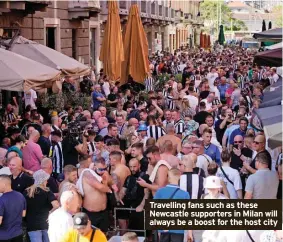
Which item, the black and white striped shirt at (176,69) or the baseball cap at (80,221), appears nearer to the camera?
the baseball cap at (80,221)

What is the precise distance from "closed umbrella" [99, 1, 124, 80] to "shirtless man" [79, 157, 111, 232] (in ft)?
36.8

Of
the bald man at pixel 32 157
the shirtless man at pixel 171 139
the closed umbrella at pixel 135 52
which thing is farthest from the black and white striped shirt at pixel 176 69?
the bald man at pixel 32 157

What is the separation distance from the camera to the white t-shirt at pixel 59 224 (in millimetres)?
8070

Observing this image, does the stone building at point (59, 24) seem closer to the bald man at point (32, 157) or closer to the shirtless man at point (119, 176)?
the bald man at point (32, 157)

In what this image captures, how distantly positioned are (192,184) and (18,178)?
2307 mm

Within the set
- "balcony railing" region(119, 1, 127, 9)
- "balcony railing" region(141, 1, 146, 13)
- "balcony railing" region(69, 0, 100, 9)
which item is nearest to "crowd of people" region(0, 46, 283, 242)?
"balcony railing" region(69, 0, 100, 9)

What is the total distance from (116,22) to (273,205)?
14514mm

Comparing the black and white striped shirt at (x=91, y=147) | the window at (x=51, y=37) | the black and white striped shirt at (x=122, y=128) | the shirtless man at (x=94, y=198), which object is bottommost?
the shirtless man at (x=94, y=198)

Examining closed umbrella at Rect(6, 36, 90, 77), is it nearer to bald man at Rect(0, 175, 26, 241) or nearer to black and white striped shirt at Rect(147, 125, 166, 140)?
black and white striped shirt at Rect(147, 125, 166, 140)

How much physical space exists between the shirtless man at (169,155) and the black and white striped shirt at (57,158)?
2.09 meters

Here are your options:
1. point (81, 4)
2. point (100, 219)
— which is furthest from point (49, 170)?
point (81, 4)

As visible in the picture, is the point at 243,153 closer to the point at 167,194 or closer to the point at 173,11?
the point at 167,194

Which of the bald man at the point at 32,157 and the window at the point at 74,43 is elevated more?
the window at the point at 74,43

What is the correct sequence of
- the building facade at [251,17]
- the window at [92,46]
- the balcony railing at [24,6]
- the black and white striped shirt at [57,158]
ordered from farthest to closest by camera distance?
the building facade at [251,17] → the window at [92,46] → the balcony railing at [24,6] → the black and white striped shirt at [57,158]
